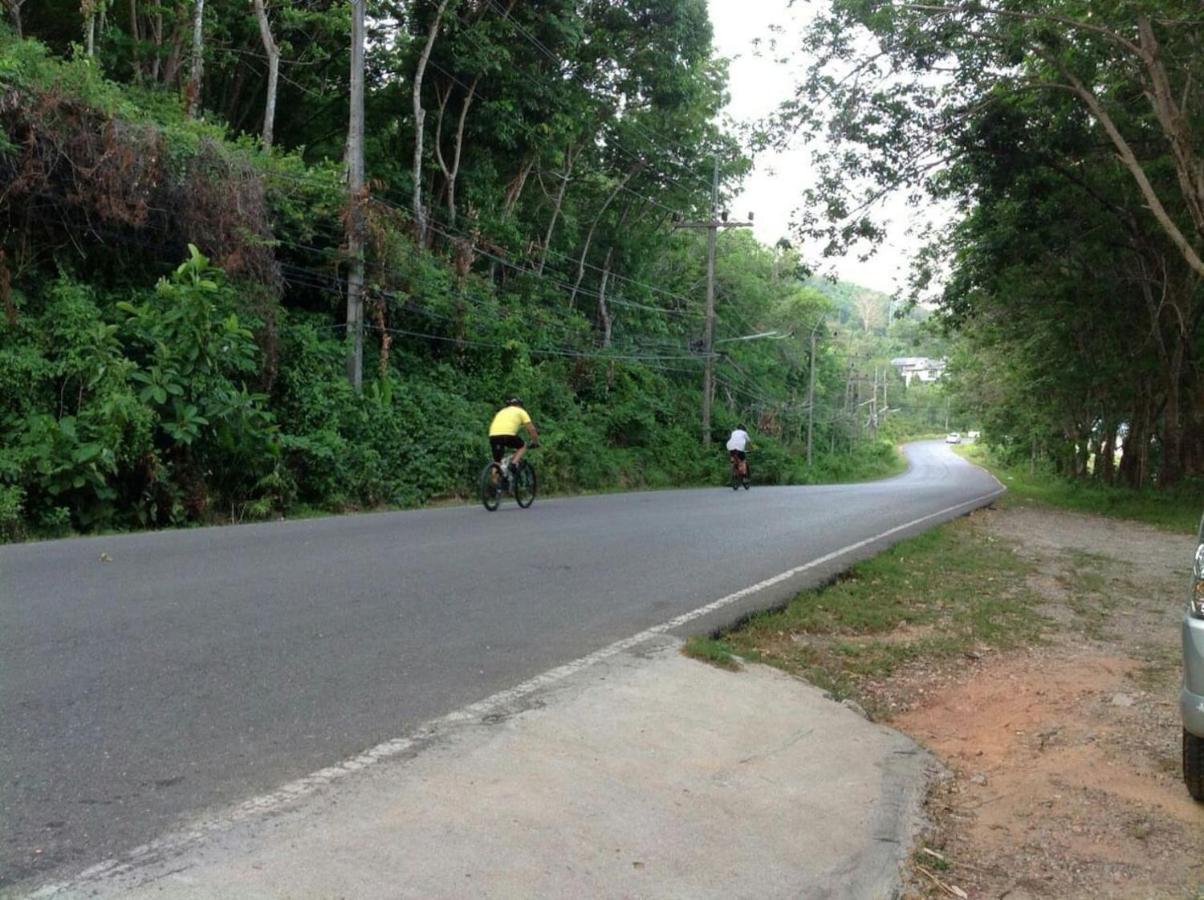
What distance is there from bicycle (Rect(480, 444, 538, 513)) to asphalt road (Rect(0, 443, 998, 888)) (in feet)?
7.33

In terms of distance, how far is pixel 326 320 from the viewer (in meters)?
18.1

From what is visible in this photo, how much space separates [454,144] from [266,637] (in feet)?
66.4

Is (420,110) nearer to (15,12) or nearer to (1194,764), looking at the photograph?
(15,12)

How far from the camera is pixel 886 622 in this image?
8.09m

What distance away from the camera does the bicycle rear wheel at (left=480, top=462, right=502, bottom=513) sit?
14406 mm

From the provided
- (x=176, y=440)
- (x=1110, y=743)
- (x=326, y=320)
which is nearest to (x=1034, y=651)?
(x=1110, y=743)

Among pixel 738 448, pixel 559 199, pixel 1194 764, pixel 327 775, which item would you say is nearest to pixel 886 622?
pixel 1194 764

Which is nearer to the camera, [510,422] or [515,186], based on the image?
[510,422]

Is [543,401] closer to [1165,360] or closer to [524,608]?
[1165,360]

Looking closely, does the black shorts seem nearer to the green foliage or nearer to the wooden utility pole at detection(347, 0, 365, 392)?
the wooden utility pole at detection(347, 0, 365, 392)

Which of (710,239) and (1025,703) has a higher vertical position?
(710,239)

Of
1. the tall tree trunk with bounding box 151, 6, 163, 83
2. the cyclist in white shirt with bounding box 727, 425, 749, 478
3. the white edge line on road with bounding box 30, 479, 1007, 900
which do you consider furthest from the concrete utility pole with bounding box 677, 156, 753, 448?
the white edge line on road with bounding box 30, 479, 1007, 900

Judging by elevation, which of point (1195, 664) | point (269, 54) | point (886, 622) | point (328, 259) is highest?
point (269, 54)

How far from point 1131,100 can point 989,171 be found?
294 centimetres
